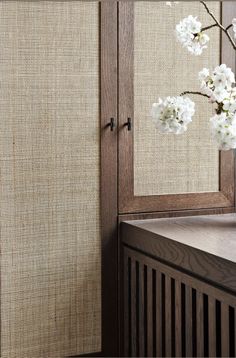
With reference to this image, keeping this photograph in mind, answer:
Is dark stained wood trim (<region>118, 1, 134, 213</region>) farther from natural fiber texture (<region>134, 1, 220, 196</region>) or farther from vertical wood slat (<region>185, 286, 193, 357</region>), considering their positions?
vertical wood slat (<region>185, 286, 193, 357</region>)

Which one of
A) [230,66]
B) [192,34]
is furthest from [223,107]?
[230,66]

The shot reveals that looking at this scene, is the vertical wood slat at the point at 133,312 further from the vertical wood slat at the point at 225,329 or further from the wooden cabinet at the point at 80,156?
the vertical wood slat at the point at 225,329

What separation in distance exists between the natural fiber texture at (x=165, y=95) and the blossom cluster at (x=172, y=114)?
34 cm

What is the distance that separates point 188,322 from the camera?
2285 millimetres

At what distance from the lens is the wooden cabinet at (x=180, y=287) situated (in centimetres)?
207

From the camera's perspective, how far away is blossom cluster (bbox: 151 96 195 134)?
2336 millimetres

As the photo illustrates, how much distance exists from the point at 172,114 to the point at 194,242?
0.45 metres

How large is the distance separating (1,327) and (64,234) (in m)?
0.42

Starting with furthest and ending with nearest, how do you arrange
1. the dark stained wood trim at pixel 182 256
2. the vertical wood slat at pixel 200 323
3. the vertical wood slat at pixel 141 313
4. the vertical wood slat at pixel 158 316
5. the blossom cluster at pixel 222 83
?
the vertical wood slat at pixel 141 313 < the vertical wood slat at pixel 158 316 < the blossom cluster at pixel 222 83 < the vertical wood slat at pixel 200 323 < the dark stained wood trim at pixel 182 256

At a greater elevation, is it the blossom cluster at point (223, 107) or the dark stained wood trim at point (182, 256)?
the blossom cluster at point (223, 107)

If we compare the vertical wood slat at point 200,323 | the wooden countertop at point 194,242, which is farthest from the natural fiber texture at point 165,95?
the vertical wood slat at point 200,323

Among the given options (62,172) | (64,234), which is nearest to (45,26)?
(62,172)

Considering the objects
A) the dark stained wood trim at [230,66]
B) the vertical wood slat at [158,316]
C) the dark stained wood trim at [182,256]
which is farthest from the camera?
the dark stained wood trim at [230,66]

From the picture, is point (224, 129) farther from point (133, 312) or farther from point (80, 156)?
point (133, 312)
